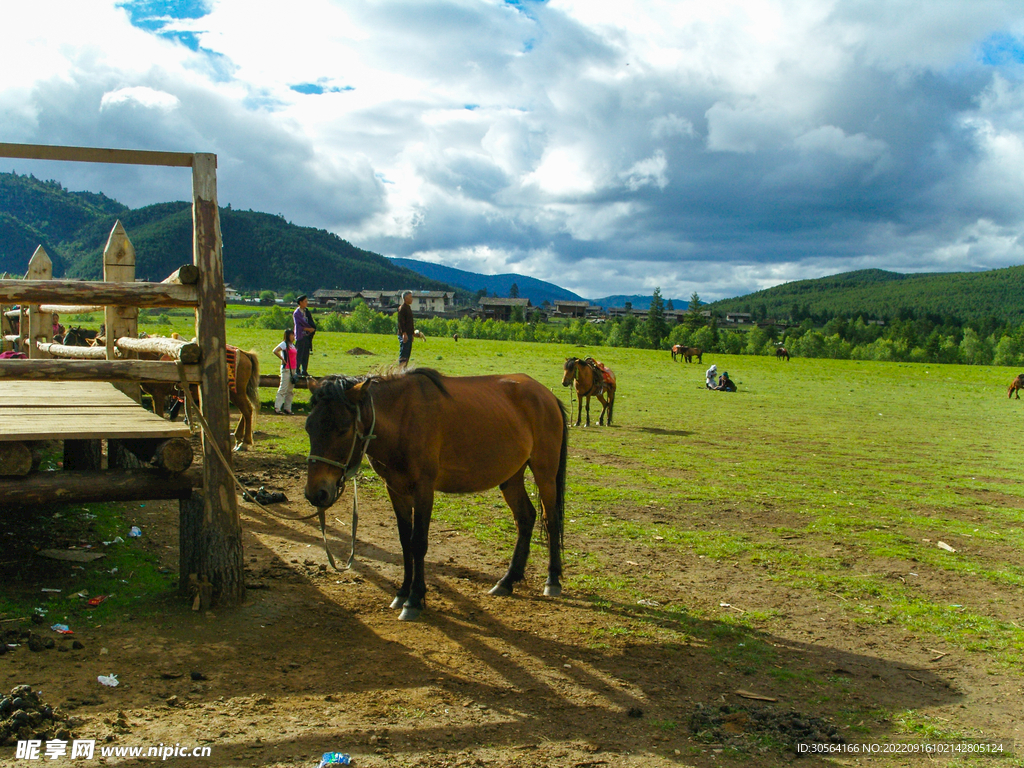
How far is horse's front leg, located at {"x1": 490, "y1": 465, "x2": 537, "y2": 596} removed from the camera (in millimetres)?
6227

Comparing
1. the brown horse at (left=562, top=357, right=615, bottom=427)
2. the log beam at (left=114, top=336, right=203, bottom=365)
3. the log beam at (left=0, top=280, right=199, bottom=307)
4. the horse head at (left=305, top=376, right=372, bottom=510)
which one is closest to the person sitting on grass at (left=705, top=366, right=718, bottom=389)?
the brown horse at (left=562, top=357, right=615, bottom=427)

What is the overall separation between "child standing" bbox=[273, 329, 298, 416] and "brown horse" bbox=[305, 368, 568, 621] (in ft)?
35.9

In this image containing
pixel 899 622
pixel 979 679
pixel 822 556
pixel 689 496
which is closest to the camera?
pixel 979 679

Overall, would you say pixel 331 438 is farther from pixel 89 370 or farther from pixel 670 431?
pixel 670 431

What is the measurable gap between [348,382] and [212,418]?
1.12 m

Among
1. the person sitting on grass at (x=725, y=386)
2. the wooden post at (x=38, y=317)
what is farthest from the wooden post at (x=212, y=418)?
the person sitting on grass at (x=725, y=386)

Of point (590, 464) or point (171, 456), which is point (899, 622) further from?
point (590, 464)

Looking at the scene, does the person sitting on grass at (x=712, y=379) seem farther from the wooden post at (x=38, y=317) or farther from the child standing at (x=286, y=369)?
the wooden post at (x=38, y=317)

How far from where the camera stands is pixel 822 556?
299 inches

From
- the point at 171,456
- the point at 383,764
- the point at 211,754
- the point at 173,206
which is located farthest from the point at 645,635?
the point at 173,206

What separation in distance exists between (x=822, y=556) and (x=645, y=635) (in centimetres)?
338

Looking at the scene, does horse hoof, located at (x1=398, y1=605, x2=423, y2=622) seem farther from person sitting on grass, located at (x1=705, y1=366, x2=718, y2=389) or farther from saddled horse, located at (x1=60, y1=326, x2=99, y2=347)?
person sitting on grass, located at (x1=705, y1=366, x2=718, y2=389)

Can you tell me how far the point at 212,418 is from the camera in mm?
5270

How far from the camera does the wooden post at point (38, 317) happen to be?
10445 mm
